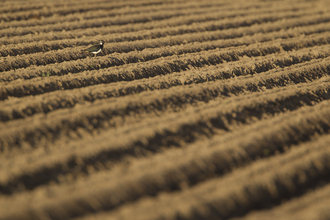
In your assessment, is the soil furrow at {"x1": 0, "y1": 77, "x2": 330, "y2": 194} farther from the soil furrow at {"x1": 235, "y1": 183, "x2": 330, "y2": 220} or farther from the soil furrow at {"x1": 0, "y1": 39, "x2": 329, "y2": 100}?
the soil furrow at {"x1": 0, "y1": 39, "x2": 329, "y2": 100}

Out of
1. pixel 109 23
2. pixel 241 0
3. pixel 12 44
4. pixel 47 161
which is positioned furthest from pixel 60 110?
pixel 241 0

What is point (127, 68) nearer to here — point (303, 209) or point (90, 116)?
point (90, 116)

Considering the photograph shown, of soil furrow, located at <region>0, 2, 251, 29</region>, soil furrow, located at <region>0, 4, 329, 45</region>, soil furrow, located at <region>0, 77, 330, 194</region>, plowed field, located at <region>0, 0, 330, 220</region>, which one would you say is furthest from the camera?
soil furrow, located at <region>0, 2, 251, 29</region>

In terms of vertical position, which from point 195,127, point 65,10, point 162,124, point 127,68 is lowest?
point 195,127

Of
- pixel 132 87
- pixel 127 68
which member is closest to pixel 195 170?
pixel 132 87

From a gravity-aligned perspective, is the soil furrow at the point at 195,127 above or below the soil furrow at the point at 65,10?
below

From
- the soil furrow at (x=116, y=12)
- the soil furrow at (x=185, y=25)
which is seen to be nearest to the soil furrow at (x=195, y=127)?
the soil furrow at (x=185, y=25)

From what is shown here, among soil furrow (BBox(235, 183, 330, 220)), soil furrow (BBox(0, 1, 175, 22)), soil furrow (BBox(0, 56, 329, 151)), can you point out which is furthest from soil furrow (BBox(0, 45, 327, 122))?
soil furrow (BBox(0, 1, 175, 22))

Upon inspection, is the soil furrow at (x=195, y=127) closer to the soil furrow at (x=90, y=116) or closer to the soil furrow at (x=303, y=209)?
the soil furrow at (x=90, y=116)

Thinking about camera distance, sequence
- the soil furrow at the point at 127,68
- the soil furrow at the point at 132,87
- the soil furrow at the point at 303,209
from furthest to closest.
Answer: the soil furrow at the point at 127,68, the soil furrow at the point at 132,87, the soil furrow at the point at 303,209
